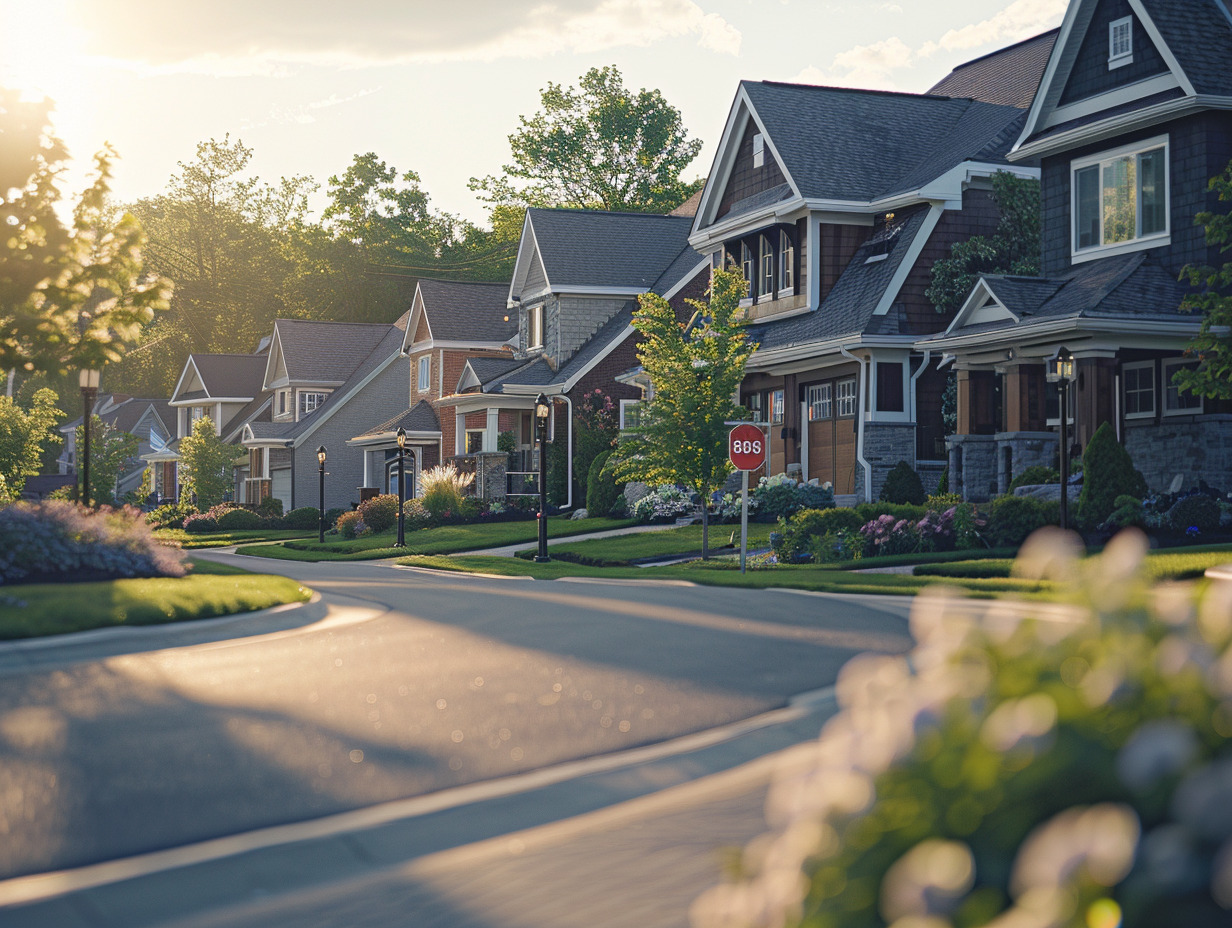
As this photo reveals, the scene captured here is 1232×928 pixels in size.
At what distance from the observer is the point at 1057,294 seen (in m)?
25.5

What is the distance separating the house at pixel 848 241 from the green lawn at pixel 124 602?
16.9 meters

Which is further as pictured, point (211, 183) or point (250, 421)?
point (211, 183)

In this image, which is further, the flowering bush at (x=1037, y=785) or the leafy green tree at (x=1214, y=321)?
the leafy green tree at (x=1214, y=321)

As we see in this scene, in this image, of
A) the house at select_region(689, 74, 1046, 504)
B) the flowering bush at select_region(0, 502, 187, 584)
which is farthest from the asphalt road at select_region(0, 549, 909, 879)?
the house at select_region(689, 74, 1046, 504)

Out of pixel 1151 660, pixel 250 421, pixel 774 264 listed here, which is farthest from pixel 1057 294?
pixel 250 421

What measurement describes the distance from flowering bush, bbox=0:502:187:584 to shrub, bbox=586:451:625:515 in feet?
69.1

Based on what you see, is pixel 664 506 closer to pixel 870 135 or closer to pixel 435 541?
pixel 435 541

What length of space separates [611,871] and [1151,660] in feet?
13.2

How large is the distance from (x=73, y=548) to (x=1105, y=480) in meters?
15.6

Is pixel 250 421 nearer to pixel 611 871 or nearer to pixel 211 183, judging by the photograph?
pixel 211 183

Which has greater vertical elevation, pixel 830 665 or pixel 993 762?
pixel 993 762

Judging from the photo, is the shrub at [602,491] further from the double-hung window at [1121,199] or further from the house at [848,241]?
the double-hung window at [1121,199]

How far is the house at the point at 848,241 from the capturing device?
30797 millimetres

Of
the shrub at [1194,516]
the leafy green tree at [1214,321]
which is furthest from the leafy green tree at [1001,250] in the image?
the shrub at [1194,516]
